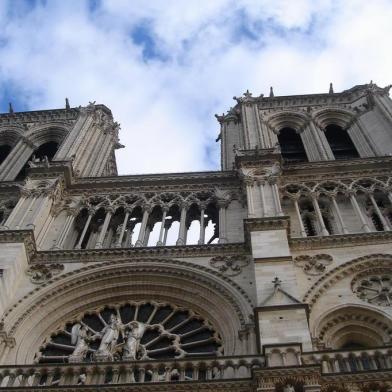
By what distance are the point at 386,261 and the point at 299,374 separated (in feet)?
20.2

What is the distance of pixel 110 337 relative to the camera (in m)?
14.4

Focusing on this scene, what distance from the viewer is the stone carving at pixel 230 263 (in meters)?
16.5

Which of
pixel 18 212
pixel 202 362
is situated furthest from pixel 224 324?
pixel 18 212

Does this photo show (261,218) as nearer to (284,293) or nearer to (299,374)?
(284,293)

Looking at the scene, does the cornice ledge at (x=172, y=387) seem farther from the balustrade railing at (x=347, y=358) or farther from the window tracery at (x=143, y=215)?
the window tracery at (x=143, y=215)

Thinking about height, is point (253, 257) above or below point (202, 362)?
above

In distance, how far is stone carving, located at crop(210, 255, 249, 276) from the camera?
16508 mm

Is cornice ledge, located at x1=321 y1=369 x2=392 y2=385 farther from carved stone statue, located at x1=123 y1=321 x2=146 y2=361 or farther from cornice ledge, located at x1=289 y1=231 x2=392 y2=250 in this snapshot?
cornice ledge, located at x1=289 y1=231 x2=392 y2=250

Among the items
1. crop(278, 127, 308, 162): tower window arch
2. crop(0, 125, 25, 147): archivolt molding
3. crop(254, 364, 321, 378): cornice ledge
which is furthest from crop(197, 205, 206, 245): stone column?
crop(0, 125, 25, 147): archivolt molding

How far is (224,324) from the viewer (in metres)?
15.1

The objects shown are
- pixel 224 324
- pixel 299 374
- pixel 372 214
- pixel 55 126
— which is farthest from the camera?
pixel 55 126

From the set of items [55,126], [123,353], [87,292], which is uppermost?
[55,126]

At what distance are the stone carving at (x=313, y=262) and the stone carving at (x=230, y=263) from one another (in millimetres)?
1330

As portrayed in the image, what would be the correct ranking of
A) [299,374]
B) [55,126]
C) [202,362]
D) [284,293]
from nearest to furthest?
[299,374]
[202,362]
[284,293]
[55,126]
